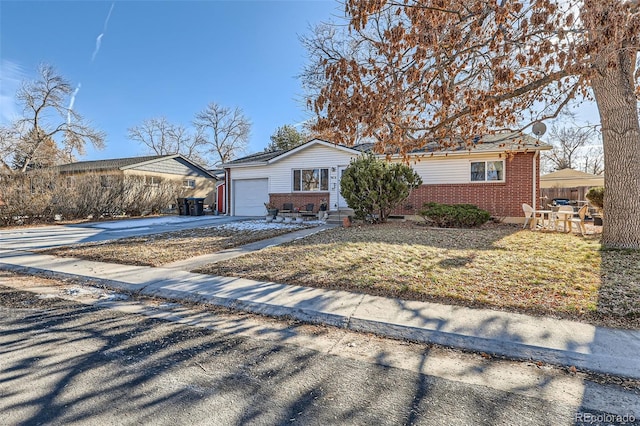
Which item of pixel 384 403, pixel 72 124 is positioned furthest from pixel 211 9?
pixel 72 124

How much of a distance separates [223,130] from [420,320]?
153ft

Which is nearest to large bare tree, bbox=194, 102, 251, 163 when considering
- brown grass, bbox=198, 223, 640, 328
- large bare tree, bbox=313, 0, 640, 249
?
brown grass, bbox=198, 223, 640, 328

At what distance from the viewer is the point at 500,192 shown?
44.1ft

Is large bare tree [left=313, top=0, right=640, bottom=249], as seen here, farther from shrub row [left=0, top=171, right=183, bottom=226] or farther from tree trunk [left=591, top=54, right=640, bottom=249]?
shrub row [left=0, top=171, right=183, bottom=226]

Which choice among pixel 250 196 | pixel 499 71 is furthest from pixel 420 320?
pixel 250 196

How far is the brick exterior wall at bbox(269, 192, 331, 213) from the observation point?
54.9ft

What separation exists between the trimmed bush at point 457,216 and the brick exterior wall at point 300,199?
581cm

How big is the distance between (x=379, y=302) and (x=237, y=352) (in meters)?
2.08

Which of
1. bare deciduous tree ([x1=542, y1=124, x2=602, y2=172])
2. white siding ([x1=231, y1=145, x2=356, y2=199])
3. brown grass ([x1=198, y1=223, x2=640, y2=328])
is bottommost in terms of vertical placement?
brown grass ([x1=198, y1=223, x2=640, y2=328])

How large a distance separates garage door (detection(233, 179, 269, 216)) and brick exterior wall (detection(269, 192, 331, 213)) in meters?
1.07

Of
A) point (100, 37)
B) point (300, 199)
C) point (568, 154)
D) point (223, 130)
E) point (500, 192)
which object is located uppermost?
point (223, 130)

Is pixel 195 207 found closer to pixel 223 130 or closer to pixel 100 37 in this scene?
pixel 100 37

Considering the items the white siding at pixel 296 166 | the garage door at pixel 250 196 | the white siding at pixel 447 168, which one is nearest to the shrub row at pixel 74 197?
the garage door at pixel 250 196

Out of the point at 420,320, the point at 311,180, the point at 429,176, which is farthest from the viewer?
the point at 311,180
